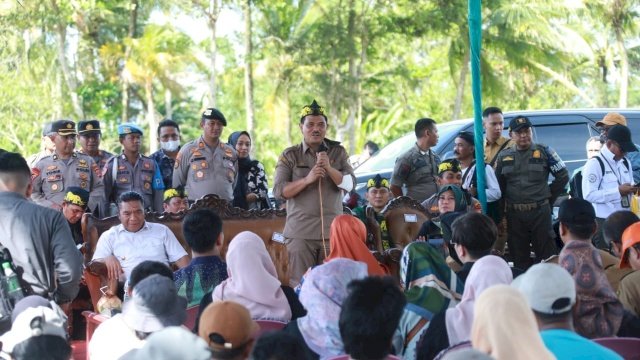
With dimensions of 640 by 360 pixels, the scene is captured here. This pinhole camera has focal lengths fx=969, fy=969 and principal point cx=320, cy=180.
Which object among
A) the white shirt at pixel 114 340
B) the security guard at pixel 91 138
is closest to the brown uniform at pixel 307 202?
the security guard at pixel 91 138

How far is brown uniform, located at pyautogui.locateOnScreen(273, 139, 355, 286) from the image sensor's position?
23.3 feet

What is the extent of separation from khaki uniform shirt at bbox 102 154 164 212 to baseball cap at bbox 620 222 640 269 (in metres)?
4.40

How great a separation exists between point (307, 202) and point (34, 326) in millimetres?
3707

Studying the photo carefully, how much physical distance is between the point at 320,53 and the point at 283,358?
22.4 metres

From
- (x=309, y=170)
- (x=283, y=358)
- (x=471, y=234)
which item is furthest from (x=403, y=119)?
(x=283, y=358)

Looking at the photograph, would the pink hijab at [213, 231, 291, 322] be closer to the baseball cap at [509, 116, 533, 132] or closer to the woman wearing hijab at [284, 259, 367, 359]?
the woman wearing hijab at [284, 259, 367, 359]

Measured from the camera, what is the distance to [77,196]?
7.62 metres

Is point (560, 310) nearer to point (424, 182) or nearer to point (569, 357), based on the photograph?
point (569, 357)

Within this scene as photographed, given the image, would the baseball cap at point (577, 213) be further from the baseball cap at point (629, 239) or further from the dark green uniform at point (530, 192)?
the dark green uniform at point (530, 192)

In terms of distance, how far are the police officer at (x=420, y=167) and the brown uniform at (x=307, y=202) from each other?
1997 mm

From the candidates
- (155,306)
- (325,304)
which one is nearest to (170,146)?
(325,304)

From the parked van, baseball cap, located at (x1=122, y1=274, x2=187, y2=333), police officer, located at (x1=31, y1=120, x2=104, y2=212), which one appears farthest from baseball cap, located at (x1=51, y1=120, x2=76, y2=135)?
baseball cap, located at (x1=122, y1=274, x2=187, y2=333)

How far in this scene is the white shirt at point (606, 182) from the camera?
316 inches

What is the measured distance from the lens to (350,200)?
363 inches
